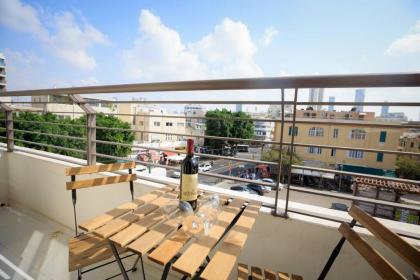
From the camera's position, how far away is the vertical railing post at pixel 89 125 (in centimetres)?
208

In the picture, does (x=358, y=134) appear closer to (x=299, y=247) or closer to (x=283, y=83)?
(x=299, y=247)

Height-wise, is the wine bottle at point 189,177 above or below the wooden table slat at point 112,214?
above

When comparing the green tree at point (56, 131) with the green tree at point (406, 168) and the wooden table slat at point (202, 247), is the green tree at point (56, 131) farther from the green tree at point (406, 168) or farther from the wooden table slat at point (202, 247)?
the green tree at point (406, 168)

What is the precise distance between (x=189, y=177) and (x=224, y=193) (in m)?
0.67

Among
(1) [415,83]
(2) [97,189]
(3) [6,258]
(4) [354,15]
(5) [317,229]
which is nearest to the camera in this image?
(1) [415,83]

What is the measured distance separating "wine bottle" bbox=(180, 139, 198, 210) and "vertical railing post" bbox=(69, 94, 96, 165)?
1.59 m

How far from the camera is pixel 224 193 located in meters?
1.58

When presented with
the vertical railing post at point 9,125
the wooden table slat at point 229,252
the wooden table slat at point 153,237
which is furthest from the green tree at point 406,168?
the vertical railing post at point 9,125

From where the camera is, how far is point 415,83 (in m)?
0.92

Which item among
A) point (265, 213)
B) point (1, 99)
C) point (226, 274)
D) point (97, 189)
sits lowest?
point (97, 189)

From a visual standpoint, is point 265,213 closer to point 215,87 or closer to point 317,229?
point 317,229

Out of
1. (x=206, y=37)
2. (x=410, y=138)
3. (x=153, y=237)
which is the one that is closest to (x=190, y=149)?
(x=153, y=237)

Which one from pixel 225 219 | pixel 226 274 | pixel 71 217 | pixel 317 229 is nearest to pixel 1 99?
pixel 71 217

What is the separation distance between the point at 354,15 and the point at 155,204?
107 ft
